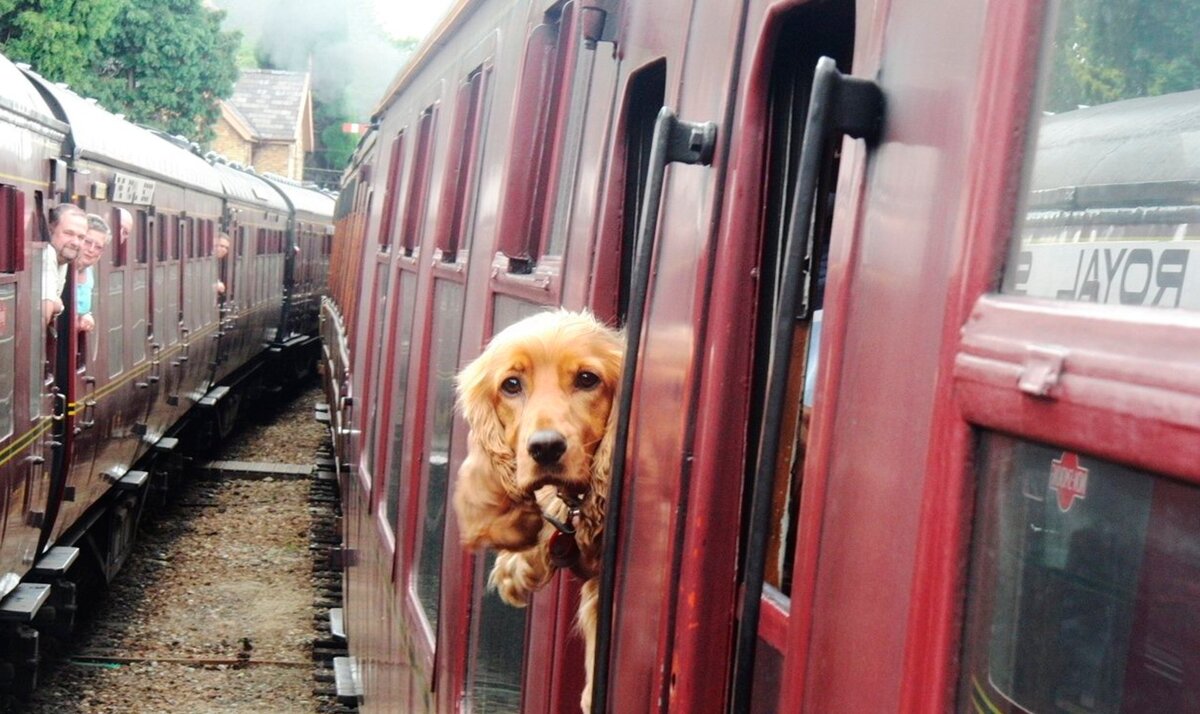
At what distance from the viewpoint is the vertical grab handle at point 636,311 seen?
1.81 m

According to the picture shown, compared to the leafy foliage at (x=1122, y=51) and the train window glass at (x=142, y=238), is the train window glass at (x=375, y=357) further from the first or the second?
the leafy foliage at (x=1122, y=51)

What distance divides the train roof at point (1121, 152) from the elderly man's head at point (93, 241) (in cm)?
879

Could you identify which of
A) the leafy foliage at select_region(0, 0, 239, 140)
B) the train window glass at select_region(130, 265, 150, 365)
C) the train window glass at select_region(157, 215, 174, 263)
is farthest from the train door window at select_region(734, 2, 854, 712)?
the leafy foliage at select_region(0, 0, 239, 140)

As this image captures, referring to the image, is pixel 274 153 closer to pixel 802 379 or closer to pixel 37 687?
pixel 37 687

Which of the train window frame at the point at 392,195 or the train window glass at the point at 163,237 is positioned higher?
the train window frame at the point at 392,195

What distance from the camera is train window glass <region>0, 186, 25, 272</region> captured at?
7.34m

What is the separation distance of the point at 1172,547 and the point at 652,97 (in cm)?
164

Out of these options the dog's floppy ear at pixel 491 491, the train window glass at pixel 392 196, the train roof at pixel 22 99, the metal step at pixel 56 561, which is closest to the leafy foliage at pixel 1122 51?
the dog's floppy ear at pixel 491 491

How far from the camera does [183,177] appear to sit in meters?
14.9

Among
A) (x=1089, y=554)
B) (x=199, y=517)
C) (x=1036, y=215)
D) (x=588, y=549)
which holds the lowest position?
(x=199, y=517)

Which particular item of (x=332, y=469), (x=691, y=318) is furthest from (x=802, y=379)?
(x=332, y=469)

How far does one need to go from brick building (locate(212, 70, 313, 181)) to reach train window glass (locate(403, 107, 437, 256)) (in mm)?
54181

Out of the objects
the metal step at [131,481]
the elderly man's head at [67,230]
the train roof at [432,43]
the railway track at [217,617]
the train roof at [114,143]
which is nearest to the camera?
the train roof at [432,43]

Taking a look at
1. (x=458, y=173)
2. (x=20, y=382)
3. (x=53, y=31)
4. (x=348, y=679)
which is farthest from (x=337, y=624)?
(x=53, y=31)
